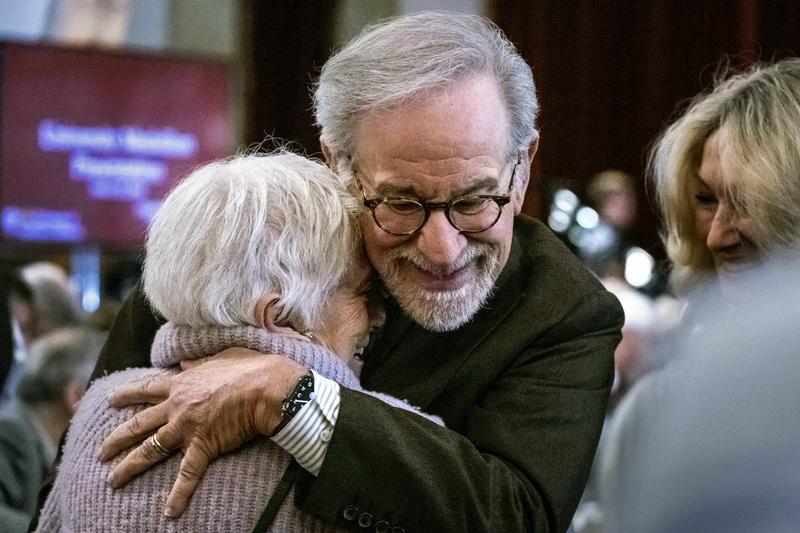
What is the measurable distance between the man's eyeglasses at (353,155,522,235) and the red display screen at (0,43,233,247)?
13.8 feet

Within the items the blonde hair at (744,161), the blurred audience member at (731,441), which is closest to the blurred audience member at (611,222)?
the blonde hair at (744,161)

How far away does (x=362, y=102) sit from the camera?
192cm

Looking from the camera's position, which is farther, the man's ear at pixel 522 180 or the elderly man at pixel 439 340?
the man's ear at pixel 522 180

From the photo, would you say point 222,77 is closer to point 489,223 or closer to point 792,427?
point 489,223

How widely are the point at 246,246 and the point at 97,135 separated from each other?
15.2 feet

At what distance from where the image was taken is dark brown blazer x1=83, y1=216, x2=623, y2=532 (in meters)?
1.60

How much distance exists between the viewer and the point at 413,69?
1867 mm

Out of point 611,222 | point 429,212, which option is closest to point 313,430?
point 429,212

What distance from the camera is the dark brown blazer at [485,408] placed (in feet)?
5.25

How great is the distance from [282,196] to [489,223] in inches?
13.3

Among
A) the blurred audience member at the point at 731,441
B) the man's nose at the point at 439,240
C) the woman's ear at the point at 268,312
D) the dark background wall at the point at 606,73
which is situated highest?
the blurred audience member at the point at 731,441

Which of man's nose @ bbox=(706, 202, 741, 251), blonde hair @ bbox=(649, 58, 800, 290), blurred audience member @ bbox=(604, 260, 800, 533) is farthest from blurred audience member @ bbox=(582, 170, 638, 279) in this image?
blurred audience member @ bbox=(604, 260, 800, 533)

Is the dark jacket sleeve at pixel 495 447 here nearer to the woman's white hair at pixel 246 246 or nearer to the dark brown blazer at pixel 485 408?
the dark brown blazer at pixel 485 408

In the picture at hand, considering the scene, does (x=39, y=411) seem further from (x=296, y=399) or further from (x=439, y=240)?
(x=296, y=399)
